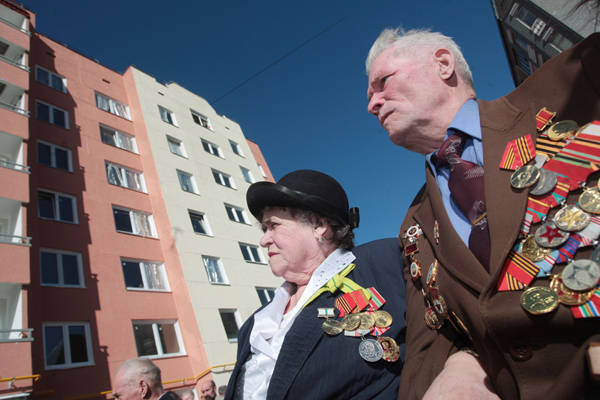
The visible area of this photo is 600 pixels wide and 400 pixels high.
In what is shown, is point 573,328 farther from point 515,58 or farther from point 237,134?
point 515,58

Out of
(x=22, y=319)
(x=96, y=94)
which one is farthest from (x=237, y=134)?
(x=22, y=319)

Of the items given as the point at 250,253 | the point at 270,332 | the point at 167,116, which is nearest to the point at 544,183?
the point at 270,332

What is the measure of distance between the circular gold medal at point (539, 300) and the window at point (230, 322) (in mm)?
14399

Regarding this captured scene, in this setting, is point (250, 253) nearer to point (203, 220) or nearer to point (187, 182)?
point (203, 220)

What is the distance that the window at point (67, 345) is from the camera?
978 cm

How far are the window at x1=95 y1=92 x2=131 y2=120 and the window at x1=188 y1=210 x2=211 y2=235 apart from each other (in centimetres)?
653

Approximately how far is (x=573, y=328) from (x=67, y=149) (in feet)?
56.7

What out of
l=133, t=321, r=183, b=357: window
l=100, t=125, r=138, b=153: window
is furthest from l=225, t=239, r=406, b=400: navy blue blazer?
l=100, t=125, r=138, b=153: window

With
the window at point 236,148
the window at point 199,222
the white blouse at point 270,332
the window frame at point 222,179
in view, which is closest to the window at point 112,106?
the window frame at point 222,179

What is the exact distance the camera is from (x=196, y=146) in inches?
830

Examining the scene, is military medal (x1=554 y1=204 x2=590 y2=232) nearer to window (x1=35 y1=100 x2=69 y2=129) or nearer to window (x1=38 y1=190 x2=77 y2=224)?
window (x1=38 y1=190 x2=77 y2=224)

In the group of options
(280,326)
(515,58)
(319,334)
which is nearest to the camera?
(319,334)

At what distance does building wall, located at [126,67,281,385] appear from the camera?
556 inches

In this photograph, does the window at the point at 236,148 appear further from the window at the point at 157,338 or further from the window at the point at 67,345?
the window at the point at 67,345
